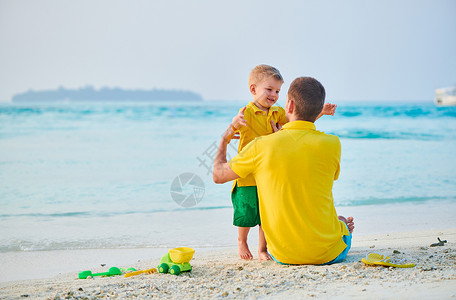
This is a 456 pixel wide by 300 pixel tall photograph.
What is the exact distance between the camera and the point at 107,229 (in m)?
5.52

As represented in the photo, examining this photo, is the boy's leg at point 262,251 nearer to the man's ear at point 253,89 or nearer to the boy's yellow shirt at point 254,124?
the boy's yellow shirt at point 254,124

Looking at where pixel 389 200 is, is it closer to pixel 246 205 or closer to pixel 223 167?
pixel 246 205

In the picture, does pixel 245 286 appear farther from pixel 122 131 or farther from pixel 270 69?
pixel 122 131

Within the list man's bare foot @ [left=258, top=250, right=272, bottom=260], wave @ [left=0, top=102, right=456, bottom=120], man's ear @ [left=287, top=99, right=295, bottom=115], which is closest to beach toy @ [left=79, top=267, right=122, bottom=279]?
man's bare foot @ [left=258, top=250, right=272, bottom=260]

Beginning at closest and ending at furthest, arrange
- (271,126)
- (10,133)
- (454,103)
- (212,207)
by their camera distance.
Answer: (271,126)
(212,207)
(10,133)
(454,103)

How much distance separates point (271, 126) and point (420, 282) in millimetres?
1495

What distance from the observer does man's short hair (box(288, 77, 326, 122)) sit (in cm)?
293

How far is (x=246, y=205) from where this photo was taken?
3494mm

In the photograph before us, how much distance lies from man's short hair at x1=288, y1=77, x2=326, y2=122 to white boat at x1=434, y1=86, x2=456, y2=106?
163 ft

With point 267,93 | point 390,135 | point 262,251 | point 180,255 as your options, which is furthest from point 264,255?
point 390,135

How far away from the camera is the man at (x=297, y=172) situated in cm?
290

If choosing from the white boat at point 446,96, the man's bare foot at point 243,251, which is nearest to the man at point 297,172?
the man's bare foot at point 243,251

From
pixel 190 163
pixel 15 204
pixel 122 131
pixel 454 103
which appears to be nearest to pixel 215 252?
pixel 15 204

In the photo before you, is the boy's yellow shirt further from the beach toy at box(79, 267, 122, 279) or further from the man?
the beach toy at box(79, 267, 122, 279)
